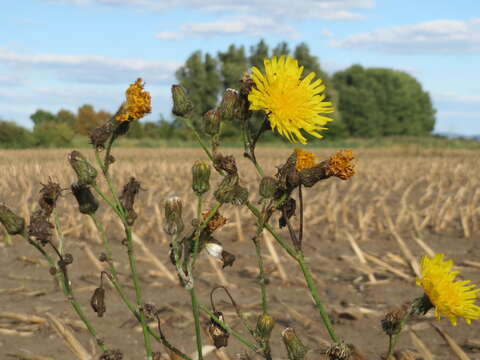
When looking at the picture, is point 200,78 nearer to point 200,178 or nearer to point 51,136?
point 51,136

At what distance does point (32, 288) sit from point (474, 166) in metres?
12.8

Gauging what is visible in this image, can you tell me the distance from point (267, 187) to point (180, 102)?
0.32 m

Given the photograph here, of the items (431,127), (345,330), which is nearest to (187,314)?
(345,330)

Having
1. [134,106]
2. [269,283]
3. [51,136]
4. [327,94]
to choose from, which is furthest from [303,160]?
[327,94]

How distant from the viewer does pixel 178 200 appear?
1.41 metres

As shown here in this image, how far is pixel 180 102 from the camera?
5.00ft

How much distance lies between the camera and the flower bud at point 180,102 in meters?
1.52

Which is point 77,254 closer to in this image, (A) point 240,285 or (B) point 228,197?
(A) point 240,285

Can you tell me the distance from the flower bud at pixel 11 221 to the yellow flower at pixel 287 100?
679 mm

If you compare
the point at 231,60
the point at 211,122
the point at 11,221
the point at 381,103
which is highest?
the point at 231,60

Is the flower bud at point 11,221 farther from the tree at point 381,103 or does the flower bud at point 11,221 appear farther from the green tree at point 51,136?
the tree at point 381,103

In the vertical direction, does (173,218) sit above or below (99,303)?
above

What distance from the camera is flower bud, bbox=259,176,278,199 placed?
4.58 feet

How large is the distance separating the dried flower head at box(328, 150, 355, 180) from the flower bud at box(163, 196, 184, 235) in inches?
15.2
